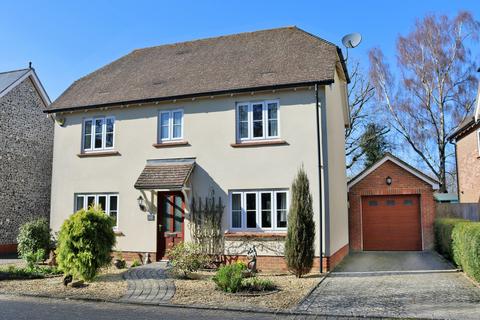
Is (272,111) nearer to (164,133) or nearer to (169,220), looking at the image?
(164,133)

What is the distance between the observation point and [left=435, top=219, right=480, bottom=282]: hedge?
34.0 ft

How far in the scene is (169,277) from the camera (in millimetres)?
12312

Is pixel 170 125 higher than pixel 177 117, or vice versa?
pixel 177 117

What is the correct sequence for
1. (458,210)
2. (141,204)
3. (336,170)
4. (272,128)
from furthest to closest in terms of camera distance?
(458,210)
(336,170)
(141,204)
(272,128)

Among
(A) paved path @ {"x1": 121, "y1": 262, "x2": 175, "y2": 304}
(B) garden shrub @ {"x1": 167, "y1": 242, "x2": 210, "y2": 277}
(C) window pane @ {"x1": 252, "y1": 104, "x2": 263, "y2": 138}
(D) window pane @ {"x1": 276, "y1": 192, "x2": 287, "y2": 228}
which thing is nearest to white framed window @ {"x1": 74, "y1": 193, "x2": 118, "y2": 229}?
(A) paved path @ {"x1": 121, "y1": 262, "x2": 175, "y2": 304}

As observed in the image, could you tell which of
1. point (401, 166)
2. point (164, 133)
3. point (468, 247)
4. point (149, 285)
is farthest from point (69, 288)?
point (401, 166)

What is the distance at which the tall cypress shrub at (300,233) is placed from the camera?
1219 cm

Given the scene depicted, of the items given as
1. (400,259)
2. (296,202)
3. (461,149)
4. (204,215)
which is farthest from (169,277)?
(461,149)

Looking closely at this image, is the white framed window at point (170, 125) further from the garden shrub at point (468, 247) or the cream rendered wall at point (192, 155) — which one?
the garden shrub at point (468, 247)

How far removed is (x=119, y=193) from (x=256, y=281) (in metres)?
7.17

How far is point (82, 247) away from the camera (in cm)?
1165

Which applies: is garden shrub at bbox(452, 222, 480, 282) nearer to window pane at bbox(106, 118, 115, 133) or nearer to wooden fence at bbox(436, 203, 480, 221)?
wooden fence at bbox(436, 203, 480, 221)

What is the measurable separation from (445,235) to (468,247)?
4806mm

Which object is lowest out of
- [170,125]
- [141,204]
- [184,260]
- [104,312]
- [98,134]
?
[104,312]
